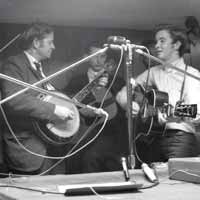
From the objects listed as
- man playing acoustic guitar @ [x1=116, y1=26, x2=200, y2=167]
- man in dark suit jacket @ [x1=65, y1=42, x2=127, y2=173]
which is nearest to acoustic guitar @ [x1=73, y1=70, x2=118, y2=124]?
man in dark suit jacket @ [x1=65, y1=42, x2=127, y2=173]

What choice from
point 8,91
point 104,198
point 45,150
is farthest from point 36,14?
point 104,198

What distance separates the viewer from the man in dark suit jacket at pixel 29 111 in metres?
2.48

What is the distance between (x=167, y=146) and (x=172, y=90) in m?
0.35

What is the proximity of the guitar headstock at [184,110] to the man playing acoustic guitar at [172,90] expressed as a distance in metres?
0.04

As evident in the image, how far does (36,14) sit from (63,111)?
568mm

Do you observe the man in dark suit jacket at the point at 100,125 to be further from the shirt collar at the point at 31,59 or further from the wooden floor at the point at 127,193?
the wooden floor at the point at 127,193

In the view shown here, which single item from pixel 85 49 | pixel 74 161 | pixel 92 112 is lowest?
pixel 74 161

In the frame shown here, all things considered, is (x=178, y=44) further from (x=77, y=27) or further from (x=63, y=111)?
(x=63, y=111)

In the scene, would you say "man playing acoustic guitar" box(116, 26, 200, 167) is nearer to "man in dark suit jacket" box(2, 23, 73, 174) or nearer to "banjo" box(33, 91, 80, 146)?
"banjo" box(33, 91, 80, 146)

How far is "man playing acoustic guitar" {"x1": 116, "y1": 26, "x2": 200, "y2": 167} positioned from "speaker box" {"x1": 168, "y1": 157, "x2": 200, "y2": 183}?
884mm

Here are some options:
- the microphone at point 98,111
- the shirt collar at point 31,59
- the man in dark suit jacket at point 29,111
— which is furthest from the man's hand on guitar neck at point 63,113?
the shirt collar at point 31,59

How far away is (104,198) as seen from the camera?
1435 mm

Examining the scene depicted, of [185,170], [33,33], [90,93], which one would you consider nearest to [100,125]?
[90,93]

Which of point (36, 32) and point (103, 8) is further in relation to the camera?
point (103, 8)
